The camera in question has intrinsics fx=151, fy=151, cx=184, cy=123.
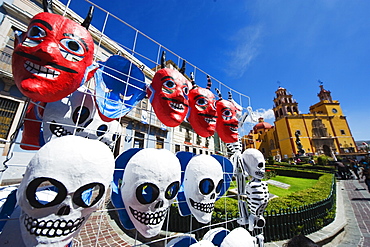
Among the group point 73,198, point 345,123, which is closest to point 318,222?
point 73,198

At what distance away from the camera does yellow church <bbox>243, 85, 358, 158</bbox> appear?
107 ft

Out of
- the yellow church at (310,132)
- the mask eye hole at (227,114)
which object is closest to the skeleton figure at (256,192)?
the mask eye hole at (227,114)

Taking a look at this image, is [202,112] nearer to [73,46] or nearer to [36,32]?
[73,46]

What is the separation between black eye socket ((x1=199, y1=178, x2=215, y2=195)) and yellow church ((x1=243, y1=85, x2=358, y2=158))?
31.7m

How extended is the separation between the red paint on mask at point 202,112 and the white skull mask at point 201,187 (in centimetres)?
44

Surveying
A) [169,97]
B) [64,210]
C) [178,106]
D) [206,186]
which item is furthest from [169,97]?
[64,210]

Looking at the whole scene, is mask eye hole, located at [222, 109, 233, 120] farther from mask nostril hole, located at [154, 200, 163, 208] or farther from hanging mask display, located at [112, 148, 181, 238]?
mask nostril hole, located at [154, 200, 163, 208]

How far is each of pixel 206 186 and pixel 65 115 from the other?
1.81 meters

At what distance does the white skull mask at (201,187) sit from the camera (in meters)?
1.74

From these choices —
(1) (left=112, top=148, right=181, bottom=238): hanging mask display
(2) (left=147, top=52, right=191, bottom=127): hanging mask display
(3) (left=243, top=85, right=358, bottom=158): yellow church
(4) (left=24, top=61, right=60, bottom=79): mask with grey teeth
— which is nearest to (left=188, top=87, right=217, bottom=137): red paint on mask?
(2) (left=147, top=52, right=191, bottom=127): hanging mask display

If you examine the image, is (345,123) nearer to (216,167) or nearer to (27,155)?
(216,167)

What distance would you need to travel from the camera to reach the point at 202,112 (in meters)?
2.06

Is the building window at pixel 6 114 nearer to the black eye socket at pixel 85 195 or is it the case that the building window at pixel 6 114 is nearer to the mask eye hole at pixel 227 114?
the black eye socket at pixel 85 195

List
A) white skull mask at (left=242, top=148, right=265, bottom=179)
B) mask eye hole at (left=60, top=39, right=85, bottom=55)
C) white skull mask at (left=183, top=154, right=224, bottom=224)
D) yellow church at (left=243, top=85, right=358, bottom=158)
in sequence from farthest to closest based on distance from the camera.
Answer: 1. yellow church at (left=243, top=85, right=358, bottom=158)
2. white skull mask at (left=242, top=148, right=265, bottom=179)
3. white skull mask at (left=183, top=154, right=224, bottom=224)
4. mask eye hole at (left=60, top=39, right=85, bottom=55)
